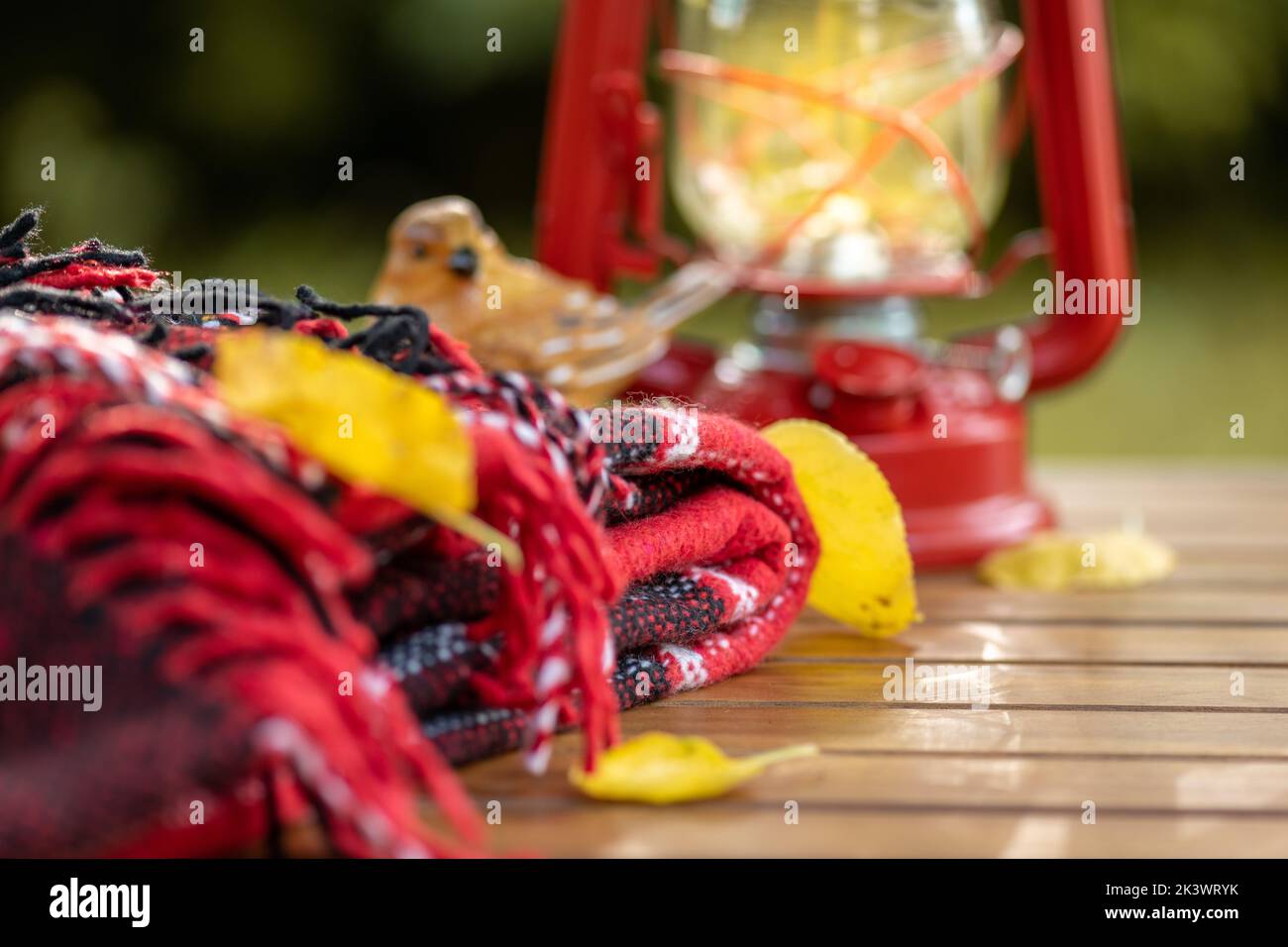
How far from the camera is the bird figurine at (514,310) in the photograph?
960 millimetres

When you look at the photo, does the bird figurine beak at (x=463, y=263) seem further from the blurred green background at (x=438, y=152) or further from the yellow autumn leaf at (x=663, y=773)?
the blurred green background at (x=438, y=152)

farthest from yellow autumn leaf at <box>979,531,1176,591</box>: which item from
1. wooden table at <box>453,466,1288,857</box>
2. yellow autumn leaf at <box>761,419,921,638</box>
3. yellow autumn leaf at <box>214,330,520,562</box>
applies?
yellow autumn leaf at <box>214,330,520,562</box>

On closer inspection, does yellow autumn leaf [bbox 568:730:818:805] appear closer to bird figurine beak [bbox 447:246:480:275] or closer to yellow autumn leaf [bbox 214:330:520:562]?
yellow autumn leaf [bbox 214:330:520:562]

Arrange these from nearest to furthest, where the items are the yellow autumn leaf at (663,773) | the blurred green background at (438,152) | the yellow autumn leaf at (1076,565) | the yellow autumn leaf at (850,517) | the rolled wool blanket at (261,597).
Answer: the rolled wool blanket at (261,597) → the yellow autumn leaf at (663,773) → the yellow autumn leaf at (850,517) → the yellow autumn leaf at (1076,565) → the blurred green background at (438,152)

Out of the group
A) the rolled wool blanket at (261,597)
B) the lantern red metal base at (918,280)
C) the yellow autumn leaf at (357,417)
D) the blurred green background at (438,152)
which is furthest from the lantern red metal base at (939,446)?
the blurred green background at (438,152)

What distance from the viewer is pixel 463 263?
3.24ft

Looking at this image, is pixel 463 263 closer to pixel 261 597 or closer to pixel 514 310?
pixel 514 310

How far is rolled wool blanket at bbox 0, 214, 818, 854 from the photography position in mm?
431

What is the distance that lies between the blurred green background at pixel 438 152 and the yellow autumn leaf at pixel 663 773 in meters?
2.10

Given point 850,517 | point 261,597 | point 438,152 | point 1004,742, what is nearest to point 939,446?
point 850,517

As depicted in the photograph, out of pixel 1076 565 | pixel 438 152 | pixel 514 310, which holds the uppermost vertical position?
pixel 438 152

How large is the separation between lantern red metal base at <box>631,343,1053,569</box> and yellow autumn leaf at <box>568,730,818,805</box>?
453mm

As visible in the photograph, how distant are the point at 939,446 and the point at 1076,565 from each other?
4.8 inches

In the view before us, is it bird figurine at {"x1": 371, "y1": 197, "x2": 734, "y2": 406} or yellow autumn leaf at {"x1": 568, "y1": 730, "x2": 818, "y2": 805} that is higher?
bird figurine at {"x1": 371, "y1": 197, "x2": 734, "y2": 406}
